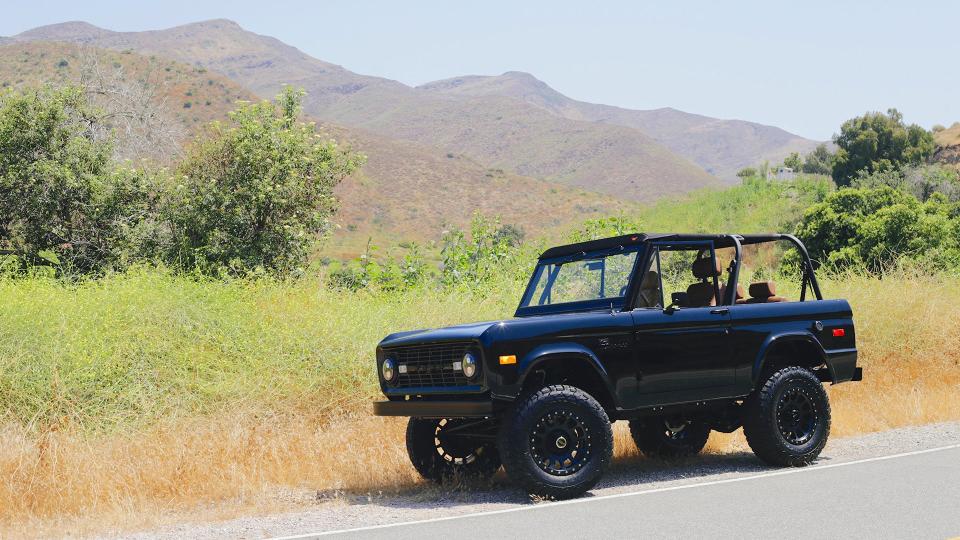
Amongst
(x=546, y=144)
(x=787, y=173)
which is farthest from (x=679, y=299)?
(x=546, y=144)

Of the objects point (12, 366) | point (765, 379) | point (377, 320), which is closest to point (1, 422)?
point (12, 366)

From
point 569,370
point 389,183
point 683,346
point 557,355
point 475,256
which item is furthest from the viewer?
point 389,183

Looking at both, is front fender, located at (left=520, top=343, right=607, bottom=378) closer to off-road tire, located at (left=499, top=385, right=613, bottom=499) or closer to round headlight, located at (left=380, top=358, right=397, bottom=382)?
off-road tire, located at (left=499, top=385, right=613, bottom=499)

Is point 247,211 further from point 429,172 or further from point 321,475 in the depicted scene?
point 429,172

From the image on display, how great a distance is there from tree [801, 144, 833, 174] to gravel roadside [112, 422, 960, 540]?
84.9m

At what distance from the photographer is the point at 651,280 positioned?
9.63m

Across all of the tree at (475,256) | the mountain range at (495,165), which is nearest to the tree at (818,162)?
the mountain range at (495,165)

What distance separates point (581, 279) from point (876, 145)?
212 ft

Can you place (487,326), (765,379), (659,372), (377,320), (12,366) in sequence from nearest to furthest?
(487,326)
(659,372)
(765,379)
(12,366)
(377,320)

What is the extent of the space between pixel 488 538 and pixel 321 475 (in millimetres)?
3600

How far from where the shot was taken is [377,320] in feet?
51.2

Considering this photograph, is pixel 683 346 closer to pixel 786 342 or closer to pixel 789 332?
pixel 789 332

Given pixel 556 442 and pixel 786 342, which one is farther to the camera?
pixel 786 342

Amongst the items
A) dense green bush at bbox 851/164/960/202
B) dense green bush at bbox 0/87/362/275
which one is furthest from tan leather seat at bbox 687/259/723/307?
dense green bush at bbox 851/164/960/202
